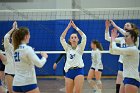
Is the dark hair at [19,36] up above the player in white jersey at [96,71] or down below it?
above

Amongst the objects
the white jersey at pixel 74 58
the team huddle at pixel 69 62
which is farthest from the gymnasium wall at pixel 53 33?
the team huddle at pixel 69 62

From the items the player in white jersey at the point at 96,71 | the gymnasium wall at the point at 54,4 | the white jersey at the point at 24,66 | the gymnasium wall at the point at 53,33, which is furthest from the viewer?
the gymnasium wall at the point at 54,4

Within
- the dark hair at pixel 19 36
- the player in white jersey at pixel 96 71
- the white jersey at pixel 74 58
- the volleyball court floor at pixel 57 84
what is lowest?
the volleyball court floor at pixel 57 84

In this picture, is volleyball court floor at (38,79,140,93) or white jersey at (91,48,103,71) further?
volleyball court floor at (38,79,140,93)

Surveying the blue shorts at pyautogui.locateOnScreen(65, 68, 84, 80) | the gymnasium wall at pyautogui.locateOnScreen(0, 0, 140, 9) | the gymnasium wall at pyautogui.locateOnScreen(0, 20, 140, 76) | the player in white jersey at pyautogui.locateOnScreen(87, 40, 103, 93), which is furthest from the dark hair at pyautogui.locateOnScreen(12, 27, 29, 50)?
the gymnasium wall at pyautogui.locateOnScreen(0, 0, 140, 9)

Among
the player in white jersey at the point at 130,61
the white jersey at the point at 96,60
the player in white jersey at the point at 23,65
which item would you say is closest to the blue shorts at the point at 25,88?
the player in white jersey at the point at 23,65

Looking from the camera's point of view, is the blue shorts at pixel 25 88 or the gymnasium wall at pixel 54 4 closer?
the blue shorts at pixel 25 88

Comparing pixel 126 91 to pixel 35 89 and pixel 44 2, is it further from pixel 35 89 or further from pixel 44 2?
pixel 44 2

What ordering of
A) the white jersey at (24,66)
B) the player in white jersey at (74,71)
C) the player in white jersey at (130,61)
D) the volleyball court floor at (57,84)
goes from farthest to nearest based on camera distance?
the volleyball court floor at (57,84) < the player in white jersey at (74,71) < the player in white jersey at (130,61) < the white jersey at (24,66)

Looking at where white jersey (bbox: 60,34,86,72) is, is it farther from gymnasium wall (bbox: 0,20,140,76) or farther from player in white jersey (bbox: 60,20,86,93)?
gymnasium wall (bbox: 0,20,140,76)

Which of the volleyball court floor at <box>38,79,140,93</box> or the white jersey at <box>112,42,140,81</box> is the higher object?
the white jersey at <box>112,42,140,81</box>

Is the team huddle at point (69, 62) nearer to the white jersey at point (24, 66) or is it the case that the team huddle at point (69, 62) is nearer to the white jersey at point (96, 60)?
the white jersey at point (24, 66)

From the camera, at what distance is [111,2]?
47.5 ft

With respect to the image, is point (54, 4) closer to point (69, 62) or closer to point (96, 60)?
point (96, 60)
